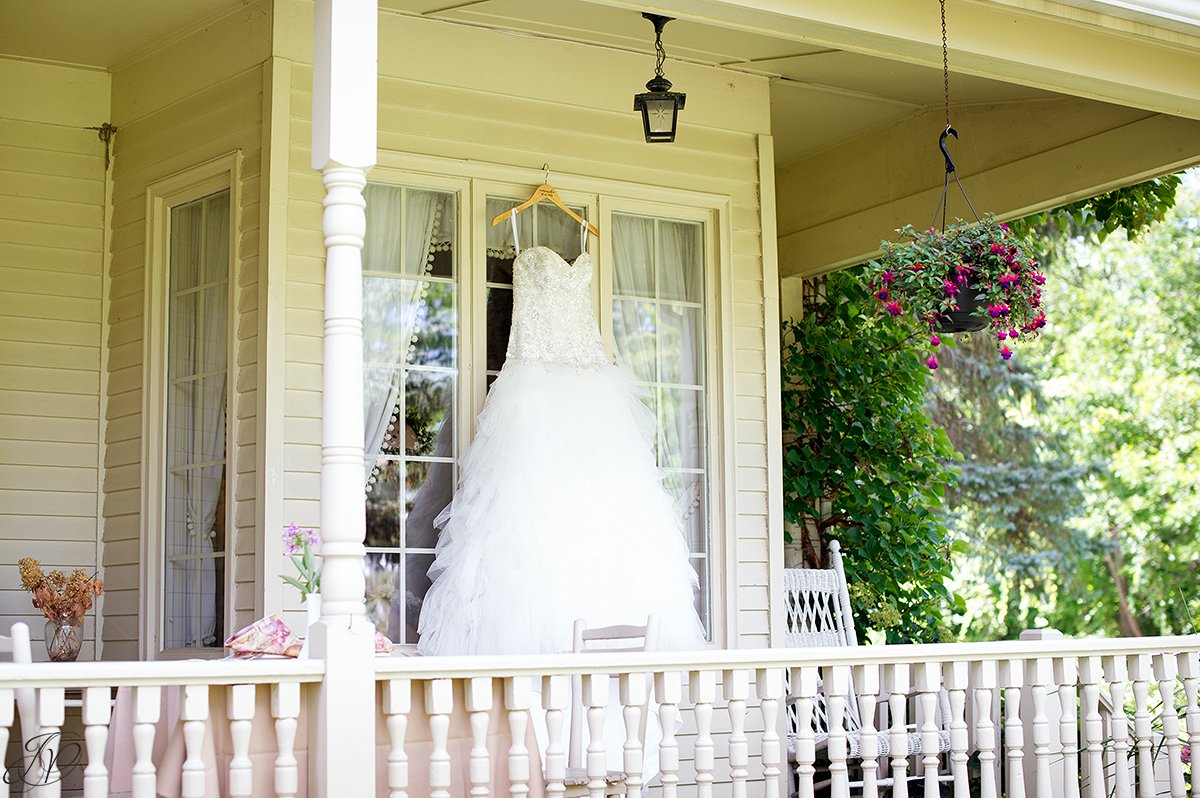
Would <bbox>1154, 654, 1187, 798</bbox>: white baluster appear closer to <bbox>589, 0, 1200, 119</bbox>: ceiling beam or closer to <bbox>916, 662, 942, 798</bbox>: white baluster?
<bbox>916, 662, 942, 798</bbox>: white baluster

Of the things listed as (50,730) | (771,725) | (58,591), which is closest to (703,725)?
(771,725)

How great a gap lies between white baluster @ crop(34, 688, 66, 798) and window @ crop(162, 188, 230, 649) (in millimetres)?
2030

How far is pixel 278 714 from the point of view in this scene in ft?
9.87

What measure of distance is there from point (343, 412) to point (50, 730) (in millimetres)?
902

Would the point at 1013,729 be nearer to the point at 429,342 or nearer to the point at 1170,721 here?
the point at 1170,721

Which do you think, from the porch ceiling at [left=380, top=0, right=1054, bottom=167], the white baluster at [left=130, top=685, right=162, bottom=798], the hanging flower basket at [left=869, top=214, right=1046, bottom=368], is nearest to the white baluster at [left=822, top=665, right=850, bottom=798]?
the hanging flower basket at [left=869, top=214, right=1046, bottom=368]

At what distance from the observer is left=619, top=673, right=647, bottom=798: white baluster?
3.34m

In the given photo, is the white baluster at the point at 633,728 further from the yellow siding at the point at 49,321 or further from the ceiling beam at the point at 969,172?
the ceiling beam at the point at 969,172

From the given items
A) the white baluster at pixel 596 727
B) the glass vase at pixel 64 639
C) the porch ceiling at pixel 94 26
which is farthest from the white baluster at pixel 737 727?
the porch ceiling at pixel 94 26

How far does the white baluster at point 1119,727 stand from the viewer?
3984 millimetres

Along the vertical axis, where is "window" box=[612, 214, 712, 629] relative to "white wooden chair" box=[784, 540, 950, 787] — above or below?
above

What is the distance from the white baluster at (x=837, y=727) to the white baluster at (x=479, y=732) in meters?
0.90

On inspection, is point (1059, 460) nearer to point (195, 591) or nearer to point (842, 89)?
point (842, 89)

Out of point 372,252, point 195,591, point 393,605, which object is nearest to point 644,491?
point 393,605
